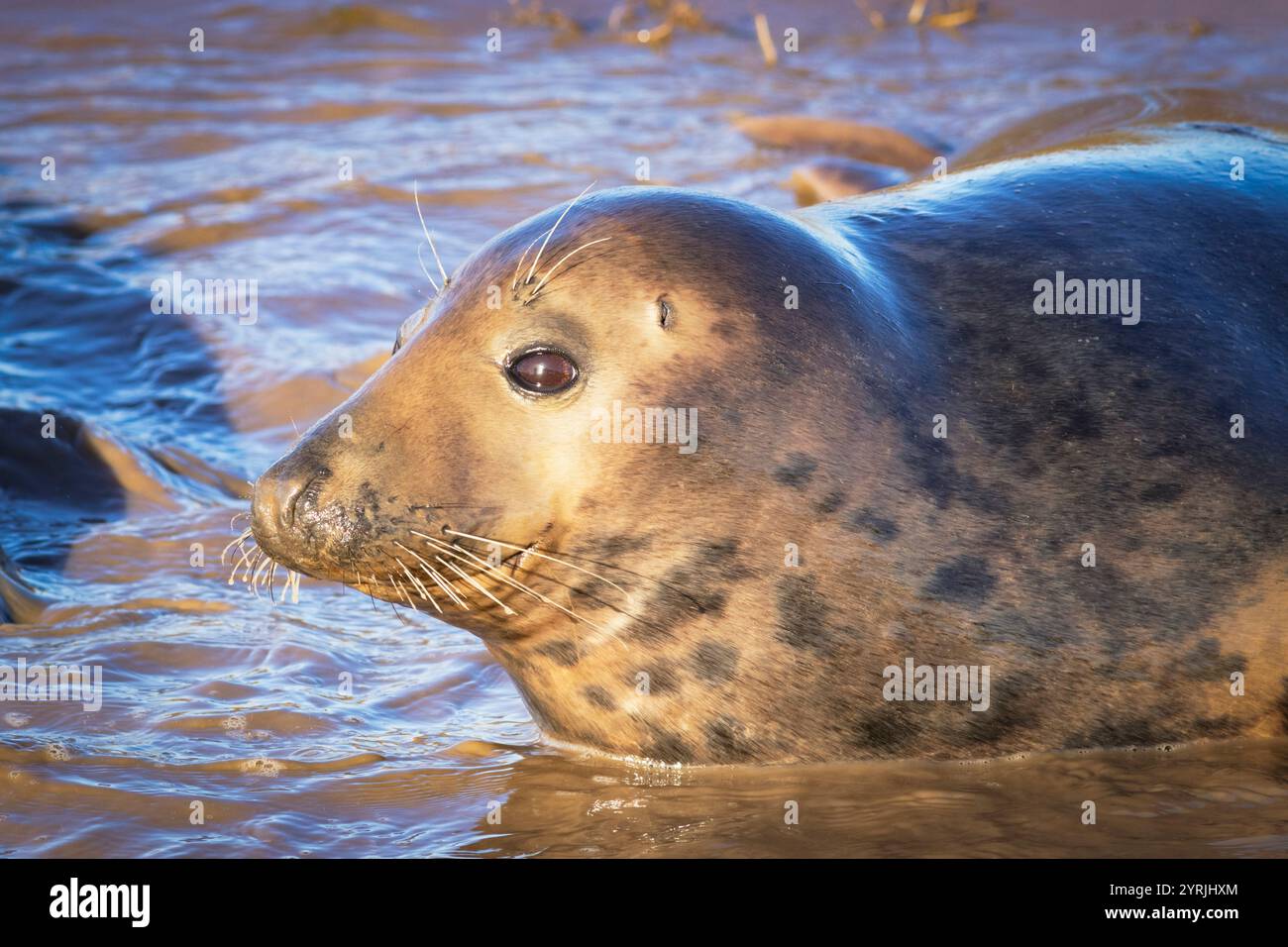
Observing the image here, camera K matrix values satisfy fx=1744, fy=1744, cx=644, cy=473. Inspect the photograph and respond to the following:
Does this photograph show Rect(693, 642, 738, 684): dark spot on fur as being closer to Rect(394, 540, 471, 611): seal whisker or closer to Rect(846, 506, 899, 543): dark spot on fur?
Rect(846, 506, 899, 543): dark spot on fur

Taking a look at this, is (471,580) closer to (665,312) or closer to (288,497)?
(288,497)

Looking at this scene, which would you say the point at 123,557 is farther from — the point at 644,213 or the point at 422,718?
the point at 644,213

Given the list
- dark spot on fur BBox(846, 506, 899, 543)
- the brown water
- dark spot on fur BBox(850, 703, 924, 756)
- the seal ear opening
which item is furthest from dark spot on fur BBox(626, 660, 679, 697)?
the seal ear opening

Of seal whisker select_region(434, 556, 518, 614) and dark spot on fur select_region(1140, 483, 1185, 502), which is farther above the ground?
dark spot on fur select_region(1140, 483, 1185, 502)

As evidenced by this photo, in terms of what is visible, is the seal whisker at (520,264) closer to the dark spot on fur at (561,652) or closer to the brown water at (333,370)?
the dark spot on fur at (561,652)

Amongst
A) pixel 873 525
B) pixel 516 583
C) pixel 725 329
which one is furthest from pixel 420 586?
pixel 873 525

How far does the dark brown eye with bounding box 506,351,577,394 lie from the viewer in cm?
414

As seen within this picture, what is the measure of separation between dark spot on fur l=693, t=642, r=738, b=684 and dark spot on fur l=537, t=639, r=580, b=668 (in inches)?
12.5

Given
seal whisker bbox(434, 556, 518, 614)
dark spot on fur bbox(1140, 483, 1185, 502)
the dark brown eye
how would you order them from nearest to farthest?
seal whisker bbox(434, 556, 518, 614), the dark brown eye, dark spot on fur bbox(1140, 483, 1185, 502)

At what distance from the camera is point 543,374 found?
4141 millimetres

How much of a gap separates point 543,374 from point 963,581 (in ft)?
3.67
